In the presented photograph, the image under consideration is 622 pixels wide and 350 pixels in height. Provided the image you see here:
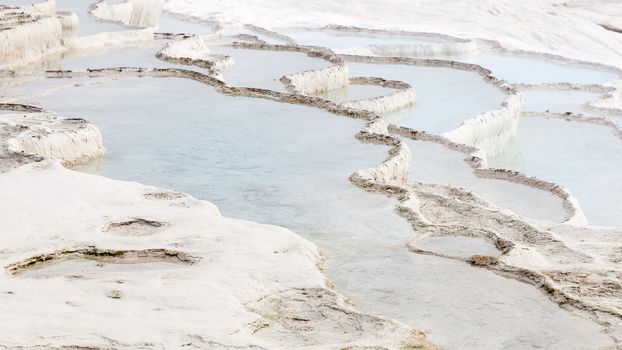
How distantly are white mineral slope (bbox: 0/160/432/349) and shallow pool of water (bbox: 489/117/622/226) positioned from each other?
457cm

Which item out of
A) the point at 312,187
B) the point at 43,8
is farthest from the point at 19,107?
the point at 43,8

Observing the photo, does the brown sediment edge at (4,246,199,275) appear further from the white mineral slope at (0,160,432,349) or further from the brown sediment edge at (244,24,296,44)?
the brown sediment edge at (244,24,296,44)

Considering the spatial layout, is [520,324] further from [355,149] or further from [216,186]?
[355,149]

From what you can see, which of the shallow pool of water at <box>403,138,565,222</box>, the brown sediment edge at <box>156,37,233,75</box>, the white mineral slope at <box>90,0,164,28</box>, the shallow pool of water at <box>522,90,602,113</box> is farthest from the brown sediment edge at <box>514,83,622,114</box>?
the white mineral slope at <box>90,0,164,28</box>

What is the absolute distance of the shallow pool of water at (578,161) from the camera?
9156mm

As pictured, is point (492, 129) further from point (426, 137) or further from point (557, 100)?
point (557, 100)

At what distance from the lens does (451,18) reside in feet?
72.5

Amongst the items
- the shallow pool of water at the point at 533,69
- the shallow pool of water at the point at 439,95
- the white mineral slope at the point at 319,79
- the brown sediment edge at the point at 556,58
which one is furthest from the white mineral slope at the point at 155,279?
the brown sediment edge at the point at 556,58

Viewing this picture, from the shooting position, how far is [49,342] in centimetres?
357

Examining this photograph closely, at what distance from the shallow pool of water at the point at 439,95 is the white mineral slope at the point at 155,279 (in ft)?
18.7

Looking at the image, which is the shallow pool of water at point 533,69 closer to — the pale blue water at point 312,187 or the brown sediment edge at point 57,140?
the pale blue water at point 312,187

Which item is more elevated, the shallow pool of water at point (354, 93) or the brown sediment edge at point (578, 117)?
the shallow pool of water at point (354, 93)

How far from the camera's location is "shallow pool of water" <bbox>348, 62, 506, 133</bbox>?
1105 centimetres

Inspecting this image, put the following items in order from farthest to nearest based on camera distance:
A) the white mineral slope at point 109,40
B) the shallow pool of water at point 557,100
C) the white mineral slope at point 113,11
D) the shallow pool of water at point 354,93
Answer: the white mineral slope at point 113,11, the shallow pool of water at point 557,100, the white mineral slope at point 109,40, the shallow pool of water at point 354,93
